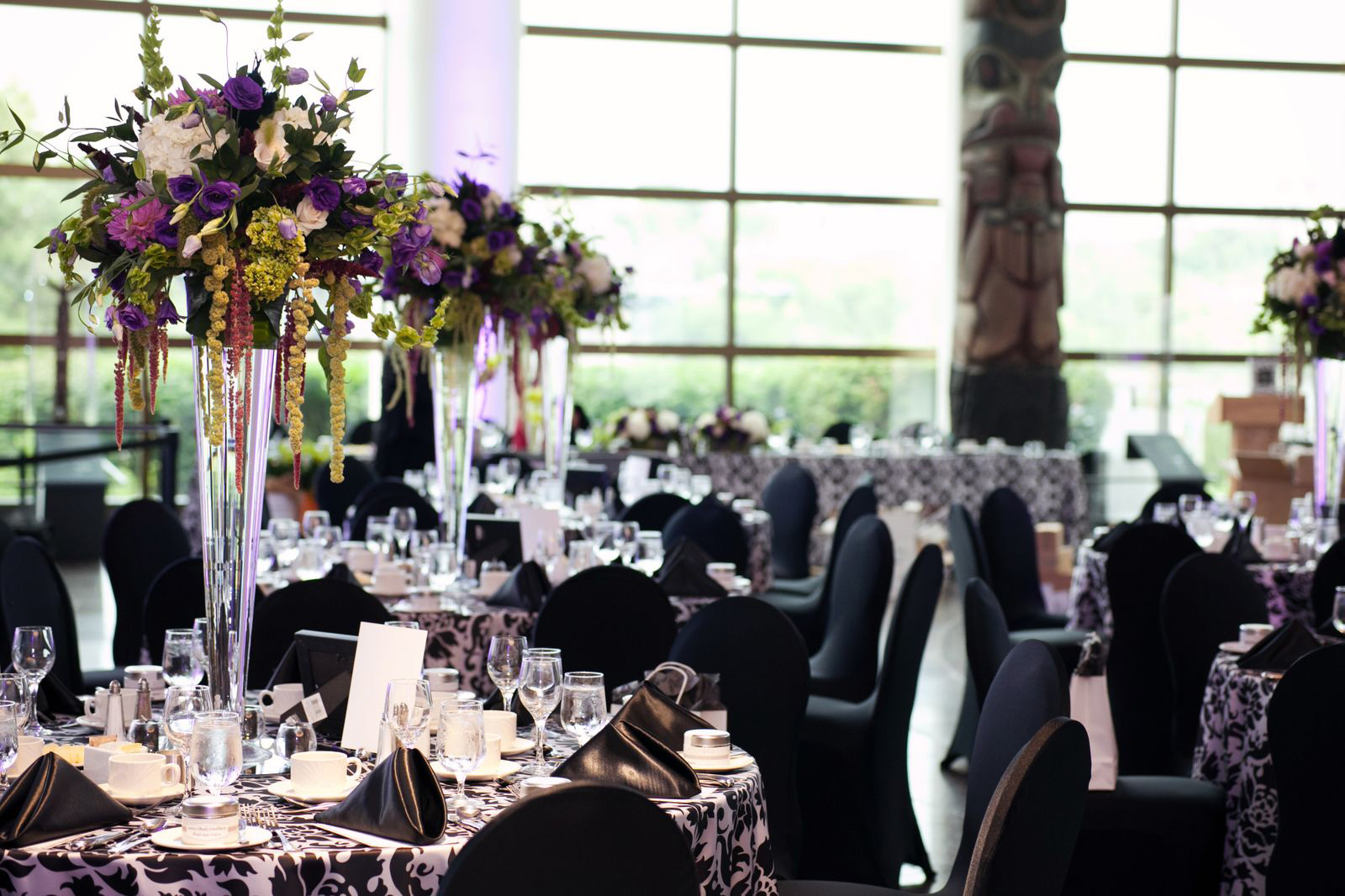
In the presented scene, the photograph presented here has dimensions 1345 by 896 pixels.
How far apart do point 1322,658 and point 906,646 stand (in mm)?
1119

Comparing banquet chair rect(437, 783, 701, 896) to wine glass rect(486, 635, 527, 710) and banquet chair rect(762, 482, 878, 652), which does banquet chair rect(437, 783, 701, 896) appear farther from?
banquet chair rect(762, 482, 878, 652)

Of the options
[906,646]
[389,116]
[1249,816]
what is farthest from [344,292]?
[389,116]

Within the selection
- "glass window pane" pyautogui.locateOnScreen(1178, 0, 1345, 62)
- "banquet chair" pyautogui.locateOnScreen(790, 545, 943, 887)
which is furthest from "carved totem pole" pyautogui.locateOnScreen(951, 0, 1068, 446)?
"banquet chair" pyautogui.locateOnScreen(790, 545, 943, 887)

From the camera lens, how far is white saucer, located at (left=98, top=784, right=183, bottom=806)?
91.5 inches

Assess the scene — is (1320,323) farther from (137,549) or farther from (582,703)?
(582,703)

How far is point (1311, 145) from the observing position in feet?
46.3

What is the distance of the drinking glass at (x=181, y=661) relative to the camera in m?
2.76

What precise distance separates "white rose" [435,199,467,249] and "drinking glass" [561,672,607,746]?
2.85 m

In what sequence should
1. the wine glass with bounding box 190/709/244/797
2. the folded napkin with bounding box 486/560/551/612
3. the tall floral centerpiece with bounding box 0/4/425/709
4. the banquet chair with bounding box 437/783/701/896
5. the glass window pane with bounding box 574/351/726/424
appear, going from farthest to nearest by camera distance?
the glass window pane with bounding box 574/351/726/424 < the folded napkin with bounding box 486/560/551/612 < the tall floral centerpiece with bounding box 0/4/425/709 < the wine glass with bounding box 190/709/244/797 < the banquet chair with bounding box 437/783/701/896

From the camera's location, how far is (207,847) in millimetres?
2121

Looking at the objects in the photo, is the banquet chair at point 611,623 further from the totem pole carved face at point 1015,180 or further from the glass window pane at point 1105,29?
the glass window pane at point 1105,29

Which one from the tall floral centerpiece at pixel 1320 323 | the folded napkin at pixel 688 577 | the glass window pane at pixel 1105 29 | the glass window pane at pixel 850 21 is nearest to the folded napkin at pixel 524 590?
the folded napkin at pixel 688 577

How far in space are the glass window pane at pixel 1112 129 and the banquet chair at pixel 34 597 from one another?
10.9 metres

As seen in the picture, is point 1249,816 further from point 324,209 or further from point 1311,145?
point 1311,145
